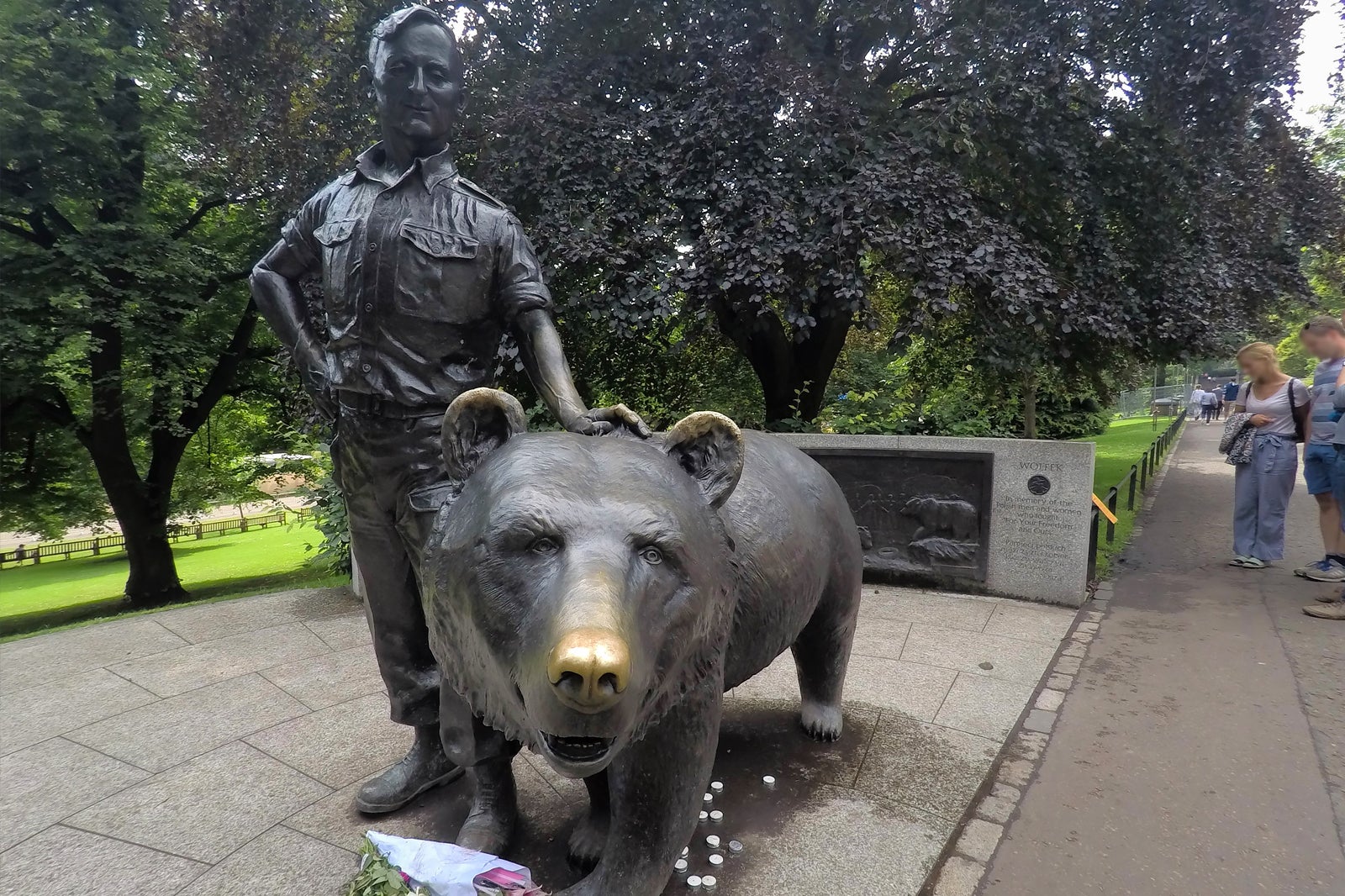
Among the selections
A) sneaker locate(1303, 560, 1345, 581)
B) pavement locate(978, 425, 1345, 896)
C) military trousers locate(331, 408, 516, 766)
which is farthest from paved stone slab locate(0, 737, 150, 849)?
sneaker locate(1303, 560, 1345, 581)

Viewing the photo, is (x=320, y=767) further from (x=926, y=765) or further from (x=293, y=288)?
(x=926, y=765)

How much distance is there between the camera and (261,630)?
17.3ft

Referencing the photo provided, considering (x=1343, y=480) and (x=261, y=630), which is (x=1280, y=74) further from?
(x=261, y=630)

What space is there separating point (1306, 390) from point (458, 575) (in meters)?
7.99

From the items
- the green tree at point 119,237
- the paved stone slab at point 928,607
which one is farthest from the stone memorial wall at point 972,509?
the green tree at point 119,237

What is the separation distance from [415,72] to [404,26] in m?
0.12

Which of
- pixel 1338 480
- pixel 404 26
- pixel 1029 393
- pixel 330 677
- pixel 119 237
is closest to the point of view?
pixel 404 26

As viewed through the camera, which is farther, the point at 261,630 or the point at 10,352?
the point at 10,352

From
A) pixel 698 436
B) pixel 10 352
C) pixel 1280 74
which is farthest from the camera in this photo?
pixel 10 352

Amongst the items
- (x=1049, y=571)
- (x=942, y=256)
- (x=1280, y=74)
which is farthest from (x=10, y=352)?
(x=1280, y=74)

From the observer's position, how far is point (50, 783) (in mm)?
3035

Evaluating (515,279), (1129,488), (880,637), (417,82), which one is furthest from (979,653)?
(1129,488)

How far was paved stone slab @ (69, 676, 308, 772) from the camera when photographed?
331 centimetres

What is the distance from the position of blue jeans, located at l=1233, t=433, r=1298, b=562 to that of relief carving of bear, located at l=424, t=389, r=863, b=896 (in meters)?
6.59
